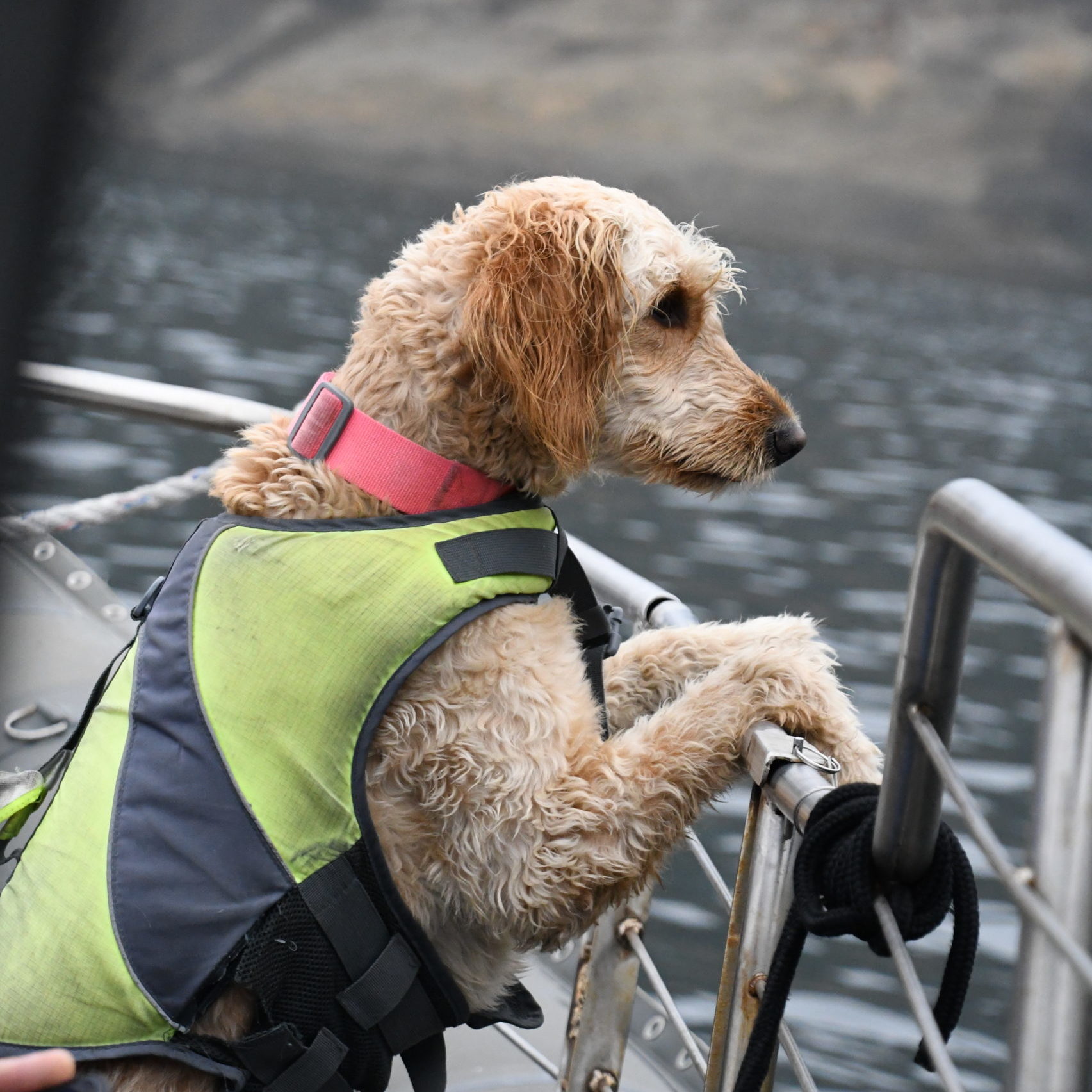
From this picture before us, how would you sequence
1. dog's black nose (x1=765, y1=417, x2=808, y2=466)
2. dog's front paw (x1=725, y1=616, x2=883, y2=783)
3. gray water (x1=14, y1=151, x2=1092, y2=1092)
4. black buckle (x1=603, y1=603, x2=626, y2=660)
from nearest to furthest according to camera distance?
dog's front paw (x1=725, y1=616, x2=883, y2=783), black buckle (x1=603, y1=603, x2=626, y2=660), dog's black nose (x1=765, y1=417, x2=808, y2=466), gray water (x1=14, y1=151, x2=1092, y2=1092)

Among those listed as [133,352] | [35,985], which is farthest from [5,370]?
[133,352]

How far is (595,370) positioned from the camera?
2.50 metres

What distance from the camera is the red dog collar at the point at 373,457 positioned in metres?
2.21

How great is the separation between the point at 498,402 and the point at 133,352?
15.1 metres

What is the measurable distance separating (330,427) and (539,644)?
55 centimetres

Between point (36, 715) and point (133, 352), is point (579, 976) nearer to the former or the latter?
point (36, 715)

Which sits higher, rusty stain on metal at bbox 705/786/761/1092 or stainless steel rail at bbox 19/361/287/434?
stainless steel rail at bbox 19/361/287/434

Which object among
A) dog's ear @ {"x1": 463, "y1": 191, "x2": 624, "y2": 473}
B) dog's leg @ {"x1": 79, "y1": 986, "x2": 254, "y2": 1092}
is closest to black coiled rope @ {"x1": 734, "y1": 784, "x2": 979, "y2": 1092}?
dog's leg @ {"x1": 79, "y1": 986, "x2": 254, "y2": 1092}

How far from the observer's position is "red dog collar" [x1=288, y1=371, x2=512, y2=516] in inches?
86.8

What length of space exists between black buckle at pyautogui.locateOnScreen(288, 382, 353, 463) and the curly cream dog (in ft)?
0.07

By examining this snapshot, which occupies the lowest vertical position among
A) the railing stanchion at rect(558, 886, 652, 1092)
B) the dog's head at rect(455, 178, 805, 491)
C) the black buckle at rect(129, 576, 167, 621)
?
the railing stanchion at rect(558, 886, 652, 1092)

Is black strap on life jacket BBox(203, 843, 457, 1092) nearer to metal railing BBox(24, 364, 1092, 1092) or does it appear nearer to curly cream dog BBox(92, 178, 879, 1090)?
curly cream dog BBox(92, 178, 879, 1090)

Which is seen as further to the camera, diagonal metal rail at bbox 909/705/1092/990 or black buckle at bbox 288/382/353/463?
black buckle at bbox 288/382/353/463

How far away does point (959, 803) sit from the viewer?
122 cm
